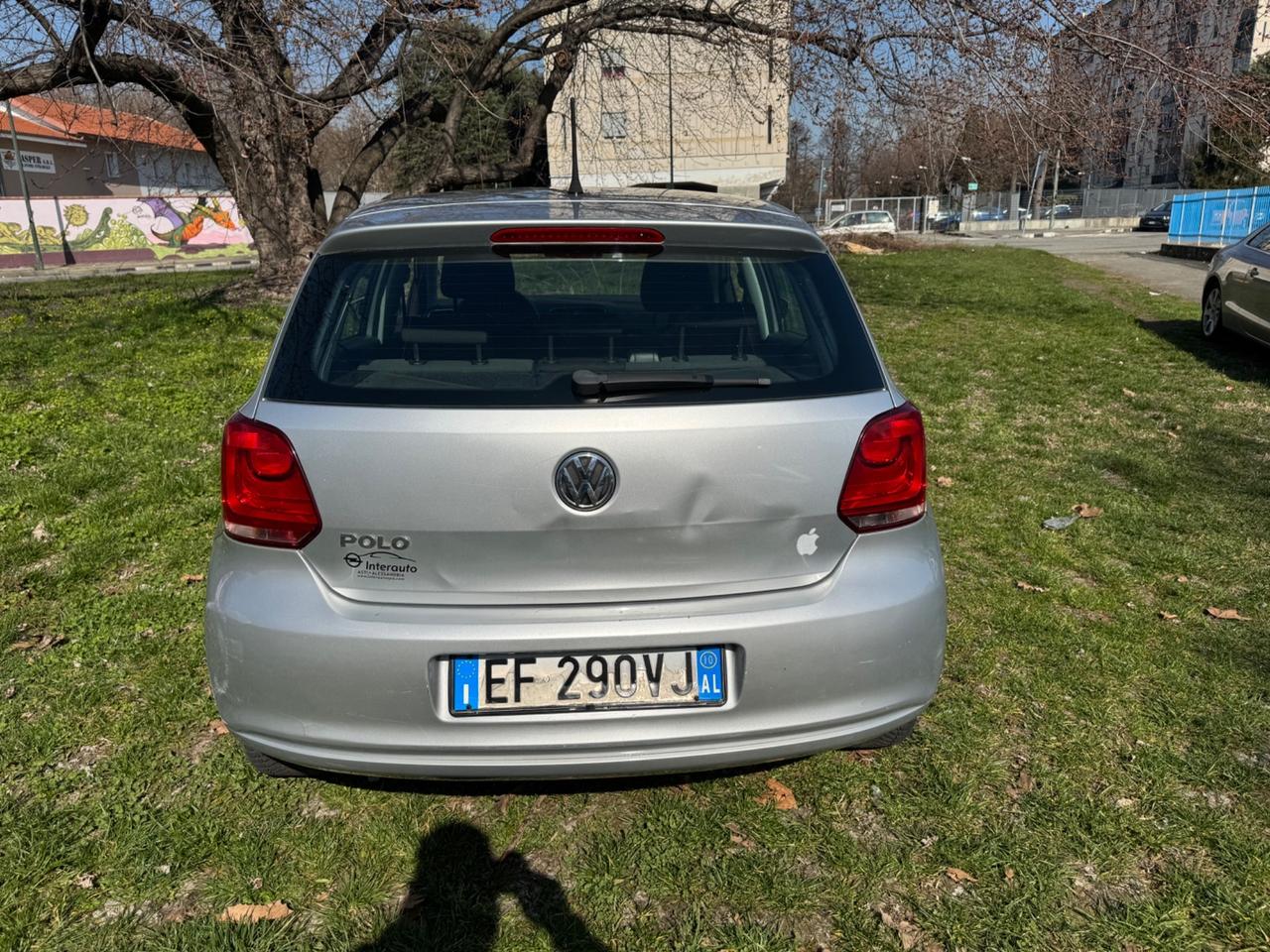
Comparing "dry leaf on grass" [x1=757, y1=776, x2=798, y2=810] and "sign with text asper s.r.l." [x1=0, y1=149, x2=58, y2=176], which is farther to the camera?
"sign with text asper s.r.l." [x1=0, y1=149, x2=58, y2=176]

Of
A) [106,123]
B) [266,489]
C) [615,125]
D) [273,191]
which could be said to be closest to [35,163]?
[273,191]

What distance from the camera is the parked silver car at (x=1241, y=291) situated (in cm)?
855

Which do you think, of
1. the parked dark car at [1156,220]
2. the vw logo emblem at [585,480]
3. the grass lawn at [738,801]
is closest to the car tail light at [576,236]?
the vw logo emblem at [585,480]

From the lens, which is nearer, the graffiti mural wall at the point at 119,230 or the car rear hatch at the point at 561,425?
the car rear hatch at the point at 561,425

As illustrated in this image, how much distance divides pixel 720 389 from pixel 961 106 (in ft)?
33.4

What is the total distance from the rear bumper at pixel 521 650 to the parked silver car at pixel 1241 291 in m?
8.32

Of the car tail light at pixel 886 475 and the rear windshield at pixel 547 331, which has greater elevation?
the rear windshield at pixel 547 331

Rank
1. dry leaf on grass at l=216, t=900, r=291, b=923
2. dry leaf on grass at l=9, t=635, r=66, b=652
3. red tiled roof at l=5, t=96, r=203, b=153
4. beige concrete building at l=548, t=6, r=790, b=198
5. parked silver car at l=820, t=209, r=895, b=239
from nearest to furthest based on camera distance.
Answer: dry leaf on grass at l=216, t=900, r=291, b=923, dry leaf on grass at l=9, t=635, r=66, b=652, red tiled roof at l=5, t=96, r=203, b=153, beige concrete building at l=548, t=6, r=790, b=198, parked silver car at l=820, t=209, r=895, b=239

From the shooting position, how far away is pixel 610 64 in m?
14.5

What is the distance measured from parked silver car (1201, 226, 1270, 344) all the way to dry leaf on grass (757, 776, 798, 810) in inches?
319

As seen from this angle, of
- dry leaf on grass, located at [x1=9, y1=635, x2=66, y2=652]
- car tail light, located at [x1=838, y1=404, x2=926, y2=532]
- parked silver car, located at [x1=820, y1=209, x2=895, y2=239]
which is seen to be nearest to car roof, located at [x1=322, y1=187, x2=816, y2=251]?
car tail light, located at [x1=838, y1=404, x2=926, y2=532]

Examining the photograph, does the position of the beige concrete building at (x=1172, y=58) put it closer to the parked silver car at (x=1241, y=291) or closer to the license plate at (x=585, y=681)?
the parked silver car at (x=1241, y=291)

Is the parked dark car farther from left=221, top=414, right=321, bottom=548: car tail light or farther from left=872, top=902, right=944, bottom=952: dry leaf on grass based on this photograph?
left=221, top=414, right=321, bottom=548: car tail light

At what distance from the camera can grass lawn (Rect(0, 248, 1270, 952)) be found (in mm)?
2260
